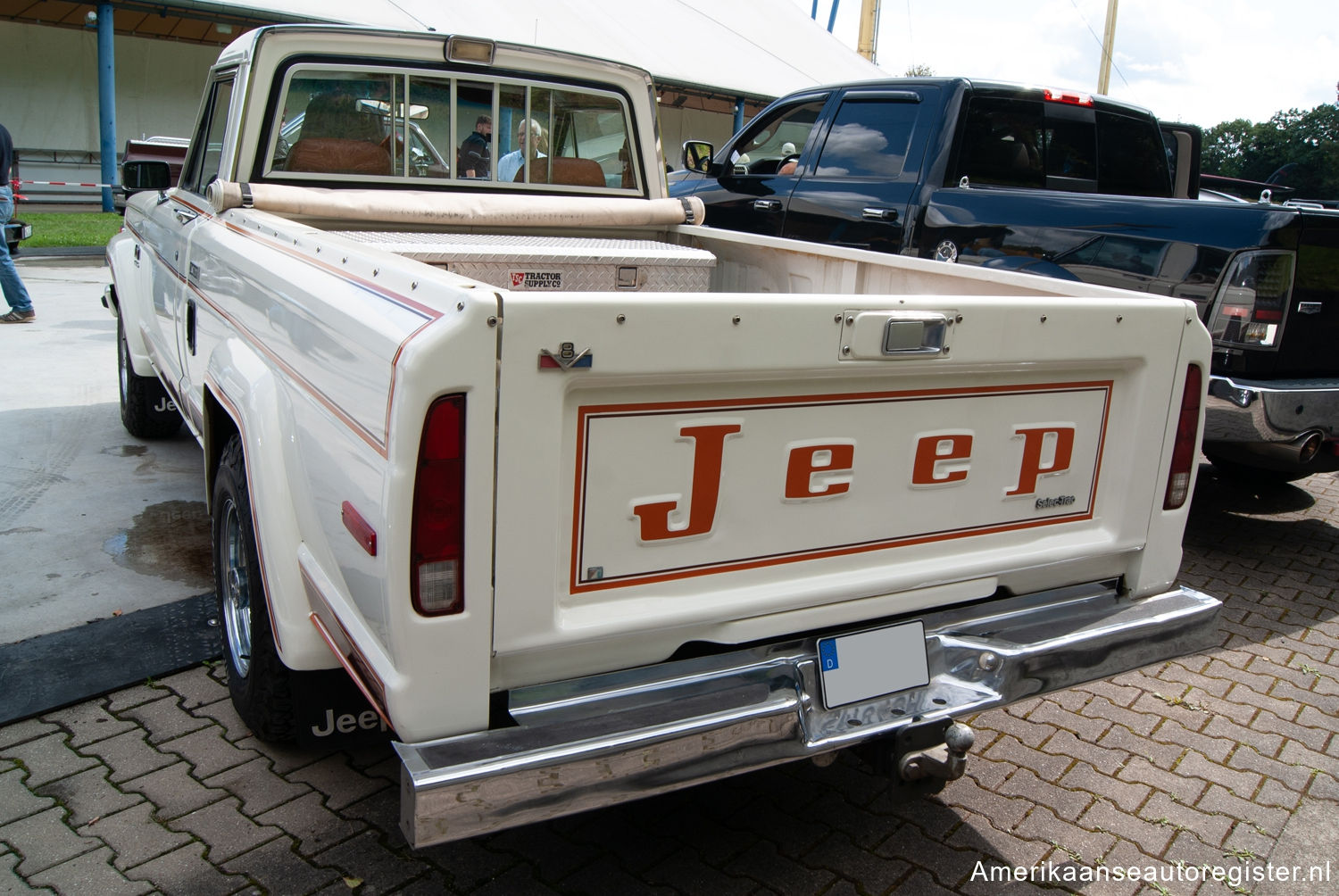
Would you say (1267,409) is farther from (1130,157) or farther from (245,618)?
(245,618)

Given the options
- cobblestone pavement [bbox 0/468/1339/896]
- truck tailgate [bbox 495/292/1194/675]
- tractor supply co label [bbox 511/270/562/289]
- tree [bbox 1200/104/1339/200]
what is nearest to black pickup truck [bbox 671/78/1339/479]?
cobblestone pavement [bbox 0/468/1339/896]

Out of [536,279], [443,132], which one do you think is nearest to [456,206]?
[443,132]

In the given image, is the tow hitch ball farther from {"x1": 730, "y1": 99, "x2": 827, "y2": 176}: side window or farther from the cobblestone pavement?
{"x1": 730, "y1": 99, "x2": 827, "y2": 176}: side window

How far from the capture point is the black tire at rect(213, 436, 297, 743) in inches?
101

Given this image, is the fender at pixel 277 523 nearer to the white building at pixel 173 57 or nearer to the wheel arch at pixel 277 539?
the wheel arch at pixel 277 539

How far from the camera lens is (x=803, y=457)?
209 cm

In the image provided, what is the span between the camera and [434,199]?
3.84 metres

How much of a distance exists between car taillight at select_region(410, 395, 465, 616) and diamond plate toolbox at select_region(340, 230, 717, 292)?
166cm

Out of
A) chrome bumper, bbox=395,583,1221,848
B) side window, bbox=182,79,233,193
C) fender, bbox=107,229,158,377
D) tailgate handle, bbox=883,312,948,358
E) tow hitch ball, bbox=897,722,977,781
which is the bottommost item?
tow hitch ball, bbox=897,722,977,781

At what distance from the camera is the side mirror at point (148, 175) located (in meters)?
4.36

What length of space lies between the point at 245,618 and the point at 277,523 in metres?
0.73

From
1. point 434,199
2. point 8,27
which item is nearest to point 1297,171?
point 8,27

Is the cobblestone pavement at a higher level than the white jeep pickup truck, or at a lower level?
lower

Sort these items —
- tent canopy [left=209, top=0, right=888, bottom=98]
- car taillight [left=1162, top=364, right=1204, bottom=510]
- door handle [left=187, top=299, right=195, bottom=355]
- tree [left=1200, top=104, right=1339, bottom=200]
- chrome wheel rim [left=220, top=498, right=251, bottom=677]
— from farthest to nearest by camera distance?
1. tree [left=1200, top=104, right=1339, bottom=200]
2. tent canopy [left=209, top=0, right=888, bottom=98]
3. door handle [left=187, top=299, right=195, bottom=355]
4. chrome wheel rim [left=220, top=498, right=251, bottom=677]
5. car taillight [left=1162, top=364, right=1204, bottom=510]
